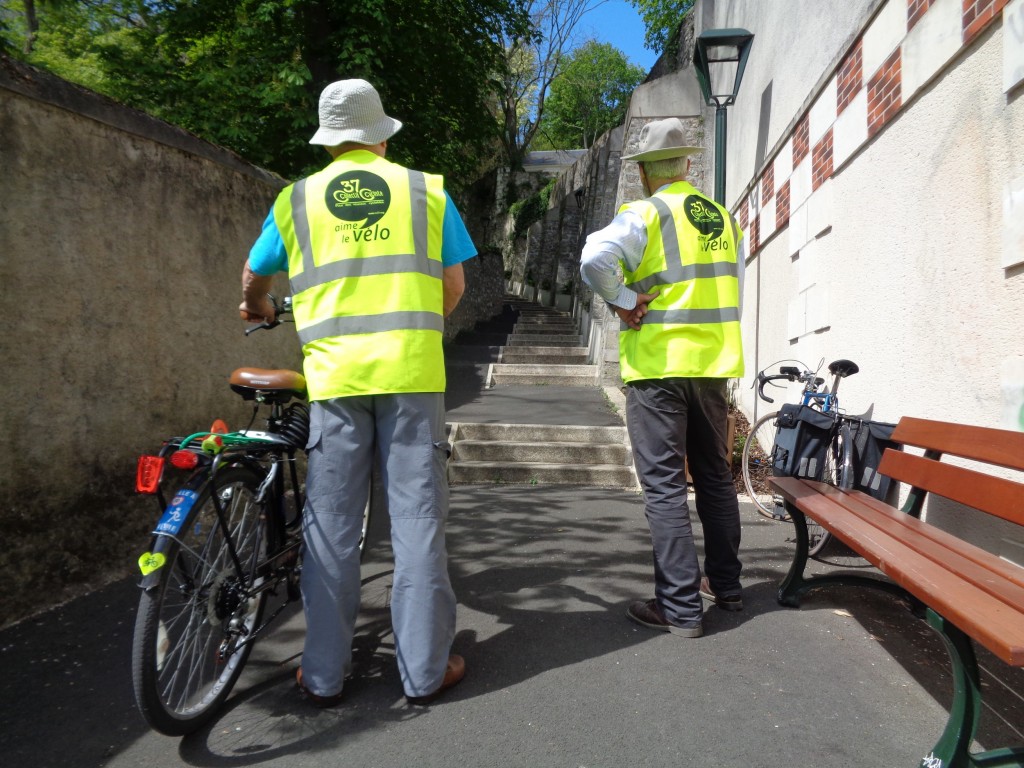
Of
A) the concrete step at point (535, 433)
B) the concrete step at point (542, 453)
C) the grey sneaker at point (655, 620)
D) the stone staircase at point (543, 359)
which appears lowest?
the grey sneaker at point (655, 620)

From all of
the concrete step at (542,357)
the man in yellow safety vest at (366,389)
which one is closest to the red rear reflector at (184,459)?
the man in yellow safety vest at (366,389)

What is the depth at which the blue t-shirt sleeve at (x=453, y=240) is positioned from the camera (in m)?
2.53

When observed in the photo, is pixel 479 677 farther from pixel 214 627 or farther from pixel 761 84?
pixel 761 84

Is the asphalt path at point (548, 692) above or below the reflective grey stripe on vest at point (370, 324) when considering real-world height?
below

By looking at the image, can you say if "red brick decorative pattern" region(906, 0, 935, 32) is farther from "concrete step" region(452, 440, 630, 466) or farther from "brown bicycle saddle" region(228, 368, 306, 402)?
"concrete step" region(452, 440, 630, 466)

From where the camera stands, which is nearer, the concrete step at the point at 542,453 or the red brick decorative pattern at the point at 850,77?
the red brick decorative pattern at the point at 850,77

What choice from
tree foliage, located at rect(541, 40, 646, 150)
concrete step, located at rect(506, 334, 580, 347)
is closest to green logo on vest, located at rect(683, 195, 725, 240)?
concrete step, located at rect(506, 334, 580, 347)

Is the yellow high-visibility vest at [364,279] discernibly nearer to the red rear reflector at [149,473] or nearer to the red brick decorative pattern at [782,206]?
the red rear reflector at [149,473]

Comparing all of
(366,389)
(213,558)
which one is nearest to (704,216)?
(366,389)

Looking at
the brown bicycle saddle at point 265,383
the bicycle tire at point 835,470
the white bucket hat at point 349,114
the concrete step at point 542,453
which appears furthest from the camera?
the concrete step at point 542,453

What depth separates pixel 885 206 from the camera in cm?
392

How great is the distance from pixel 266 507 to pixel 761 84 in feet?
22.5

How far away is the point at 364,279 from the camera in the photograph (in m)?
2.39

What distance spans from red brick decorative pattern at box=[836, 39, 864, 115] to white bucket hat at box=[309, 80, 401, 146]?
3239mm
